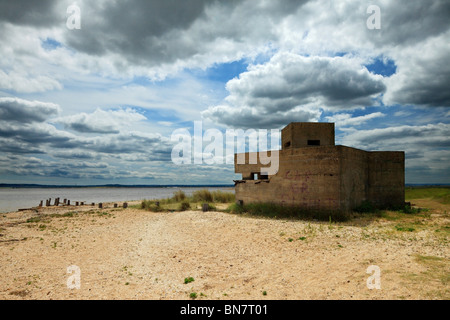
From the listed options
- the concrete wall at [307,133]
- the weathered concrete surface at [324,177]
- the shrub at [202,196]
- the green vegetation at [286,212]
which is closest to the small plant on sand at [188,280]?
the green vegetation at [286,212]

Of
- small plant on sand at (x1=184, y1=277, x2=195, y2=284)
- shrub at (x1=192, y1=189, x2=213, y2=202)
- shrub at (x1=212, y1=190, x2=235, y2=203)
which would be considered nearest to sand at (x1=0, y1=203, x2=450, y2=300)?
small plant on sand at (x1=184, y1=277, x2=195, y2=284)

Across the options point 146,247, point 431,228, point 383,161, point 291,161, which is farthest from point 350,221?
point 146,247

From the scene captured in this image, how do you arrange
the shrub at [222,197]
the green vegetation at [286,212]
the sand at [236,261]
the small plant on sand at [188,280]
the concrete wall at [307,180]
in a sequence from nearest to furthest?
the sand at [236,261] < the small plant on sand at [188,280] < the green vegetation at [286,212] < the concrete wall at [307,180] < the shrub at [222,197]

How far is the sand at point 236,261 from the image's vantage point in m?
5.25

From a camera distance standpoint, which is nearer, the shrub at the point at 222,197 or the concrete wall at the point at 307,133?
the concrete wall at the point at 307,133

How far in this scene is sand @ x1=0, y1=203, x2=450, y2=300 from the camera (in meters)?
5.25

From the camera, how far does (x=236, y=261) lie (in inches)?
292

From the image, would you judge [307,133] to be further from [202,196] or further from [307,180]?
[202,196]

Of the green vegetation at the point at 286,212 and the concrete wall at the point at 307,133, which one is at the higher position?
the concrete wall at the point at 307,133

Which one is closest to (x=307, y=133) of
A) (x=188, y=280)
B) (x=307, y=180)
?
(x=307, y=180)

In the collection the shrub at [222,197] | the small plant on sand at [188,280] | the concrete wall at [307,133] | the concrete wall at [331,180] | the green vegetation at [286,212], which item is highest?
the concrete wall at [307,133]

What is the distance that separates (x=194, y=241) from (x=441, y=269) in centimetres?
735

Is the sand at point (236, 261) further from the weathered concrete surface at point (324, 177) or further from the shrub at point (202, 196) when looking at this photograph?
the shrub at point (202, 196)
